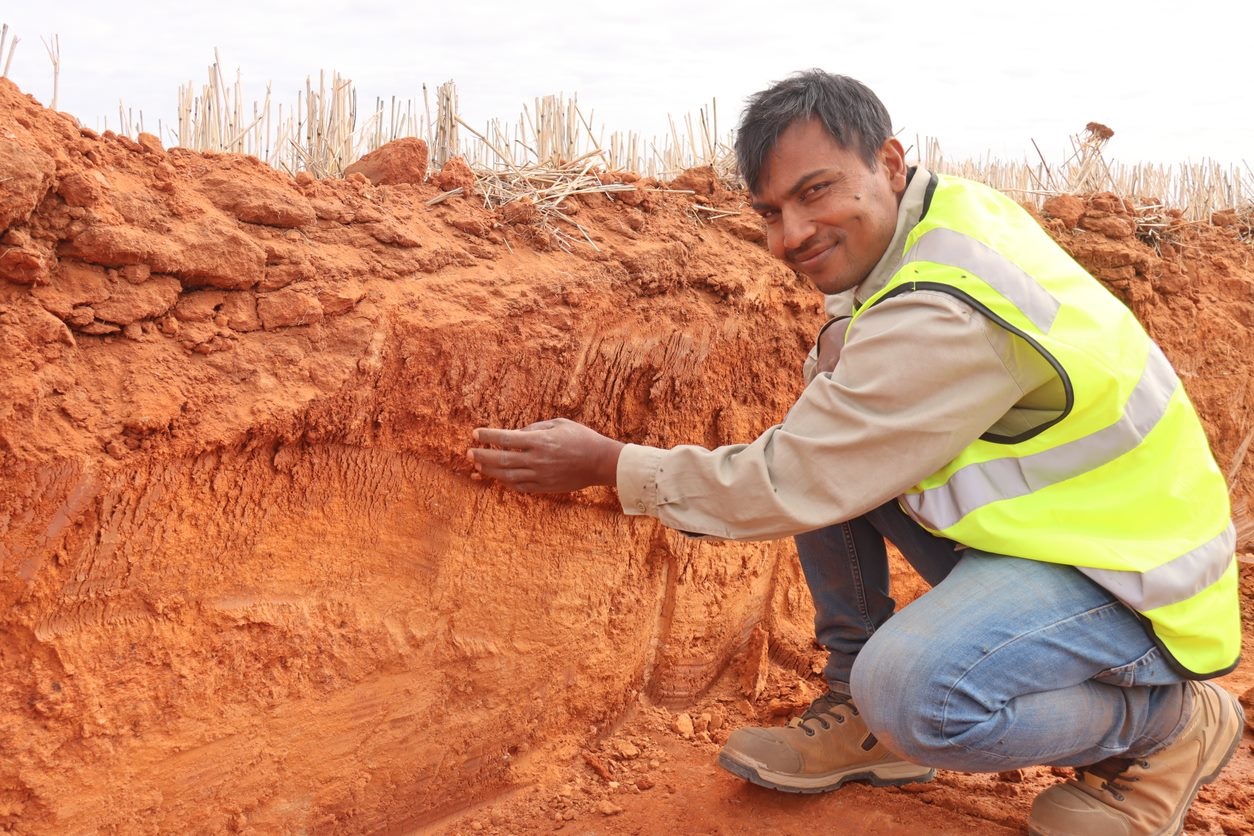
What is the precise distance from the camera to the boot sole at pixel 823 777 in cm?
244

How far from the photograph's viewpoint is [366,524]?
2.41 m

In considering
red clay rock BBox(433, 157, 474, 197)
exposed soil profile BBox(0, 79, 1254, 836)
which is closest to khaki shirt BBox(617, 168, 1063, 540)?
exposed soil profile BBox(0, 79, 1254, 836)

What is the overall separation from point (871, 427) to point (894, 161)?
2.21ft

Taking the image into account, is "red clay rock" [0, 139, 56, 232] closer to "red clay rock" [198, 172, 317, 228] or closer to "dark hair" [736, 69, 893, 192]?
"red clay rock" [198, 172, 317, 228]

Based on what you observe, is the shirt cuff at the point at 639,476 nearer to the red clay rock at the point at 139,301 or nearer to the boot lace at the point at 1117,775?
the red clay rock at the point at 139,301

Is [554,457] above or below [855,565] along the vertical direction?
above

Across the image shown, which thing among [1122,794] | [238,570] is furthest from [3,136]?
[1122,794]

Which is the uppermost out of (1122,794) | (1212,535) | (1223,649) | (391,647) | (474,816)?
(1212,535)

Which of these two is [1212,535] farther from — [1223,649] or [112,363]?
[112,363]

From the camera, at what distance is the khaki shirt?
1862 millimetres

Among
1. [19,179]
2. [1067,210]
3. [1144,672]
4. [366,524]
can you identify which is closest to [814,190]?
[1144,672]

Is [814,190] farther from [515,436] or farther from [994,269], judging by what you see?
[515,436]

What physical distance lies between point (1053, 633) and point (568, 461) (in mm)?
1066

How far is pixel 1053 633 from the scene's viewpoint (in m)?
1.93
